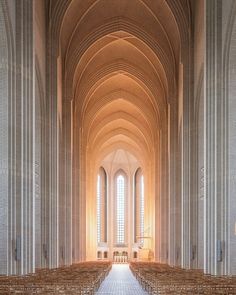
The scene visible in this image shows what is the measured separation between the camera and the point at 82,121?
164 ft

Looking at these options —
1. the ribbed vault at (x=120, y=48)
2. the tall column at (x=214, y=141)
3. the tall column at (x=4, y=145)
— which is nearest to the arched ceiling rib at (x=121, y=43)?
the ribbed vault at (x=120, y=48)

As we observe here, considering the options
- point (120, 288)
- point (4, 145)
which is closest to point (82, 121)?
point (120, 288)

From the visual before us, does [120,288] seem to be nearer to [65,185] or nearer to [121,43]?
[65,185]

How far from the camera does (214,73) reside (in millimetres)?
24438

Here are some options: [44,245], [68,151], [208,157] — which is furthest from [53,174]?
[208,157]

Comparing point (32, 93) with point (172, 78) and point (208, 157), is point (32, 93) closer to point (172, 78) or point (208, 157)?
point (208, 157)

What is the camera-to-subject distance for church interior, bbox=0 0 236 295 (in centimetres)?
2253

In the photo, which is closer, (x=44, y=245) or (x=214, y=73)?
(x=214, y=73)

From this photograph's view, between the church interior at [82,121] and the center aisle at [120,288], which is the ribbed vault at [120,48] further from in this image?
the center aisle at [120,288]

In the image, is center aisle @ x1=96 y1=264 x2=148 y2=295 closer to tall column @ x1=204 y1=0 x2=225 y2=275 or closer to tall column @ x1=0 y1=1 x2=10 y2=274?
tall column @ x1=204 y1=0 x2=225 y2=275

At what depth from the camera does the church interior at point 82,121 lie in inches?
887

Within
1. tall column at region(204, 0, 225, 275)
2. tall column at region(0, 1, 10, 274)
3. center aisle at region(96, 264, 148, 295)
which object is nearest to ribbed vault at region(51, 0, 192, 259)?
tall column at region(204, 0, 225, 275)

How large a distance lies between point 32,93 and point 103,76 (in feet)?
76.3

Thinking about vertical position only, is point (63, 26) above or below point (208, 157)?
above
